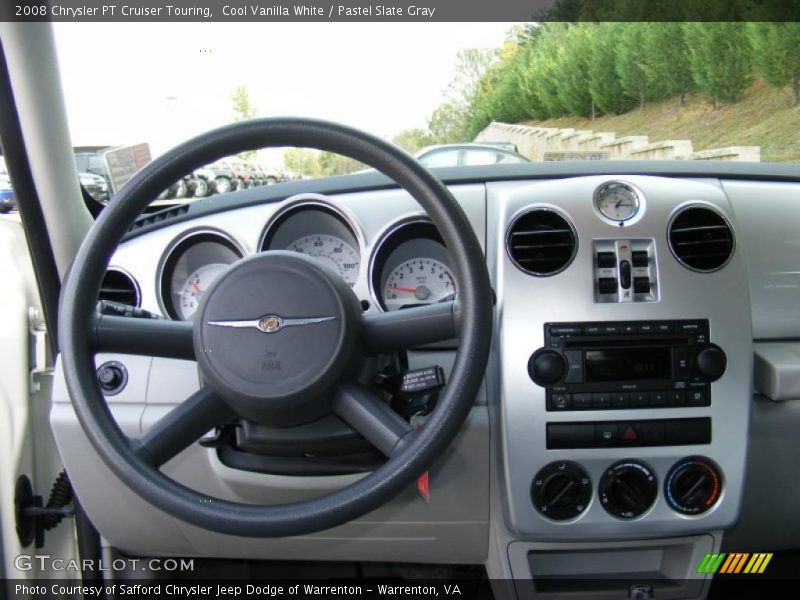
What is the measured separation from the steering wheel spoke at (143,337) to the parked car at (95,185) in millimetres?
741

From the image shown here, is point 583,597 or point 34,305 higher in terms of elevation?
point 34,305

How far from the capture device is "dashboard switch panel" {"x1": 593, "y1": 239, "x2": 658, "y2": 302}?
64.9 inches

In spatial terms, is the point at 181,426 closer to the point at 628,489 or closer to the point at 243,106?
the point at 243,106

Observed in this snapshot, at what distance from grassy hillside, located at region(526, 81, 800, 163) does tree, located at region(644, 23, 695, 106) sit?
0.03 metres

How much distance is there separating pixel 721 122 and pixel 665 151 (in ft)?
0.62

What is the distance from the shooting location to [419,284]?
1.94 metres

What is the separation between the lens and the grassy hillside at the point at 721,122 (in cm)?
184

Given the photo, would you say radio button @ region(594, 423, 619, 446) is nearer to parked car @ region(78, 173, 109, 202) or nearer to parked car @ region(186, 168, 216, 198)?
parked car @ region(186, 168, 216, 198)

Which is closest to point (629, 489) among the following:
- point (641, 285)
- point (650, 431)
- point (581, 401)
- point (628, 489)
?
point (628, 489)

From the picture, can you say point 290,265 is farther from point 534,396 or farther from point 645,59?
point 645,59

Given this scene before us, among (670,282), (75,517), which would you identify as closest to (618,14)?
(670,282)

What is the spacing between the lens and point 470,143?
1.94 meters

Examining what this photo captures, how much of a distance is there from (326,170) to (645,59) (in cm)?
92

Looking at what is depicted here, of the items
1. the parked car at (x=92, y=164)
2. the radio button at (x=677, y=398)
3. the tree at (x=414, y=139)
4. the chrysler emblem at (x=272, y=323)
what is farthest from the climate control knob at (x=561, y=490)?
the parked car at (x=92, y=164)
